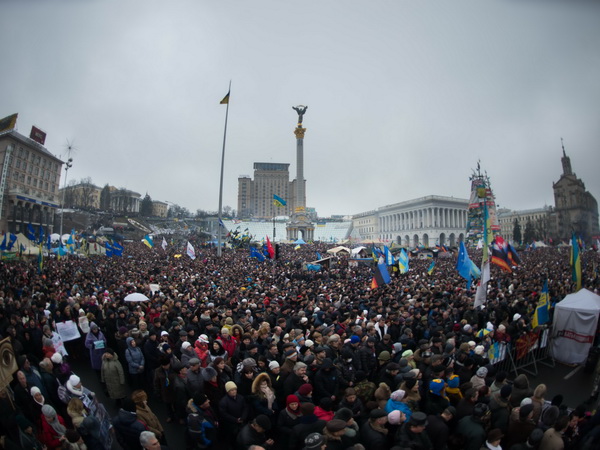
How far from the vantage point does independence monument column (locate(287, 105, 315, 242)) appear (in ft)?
223

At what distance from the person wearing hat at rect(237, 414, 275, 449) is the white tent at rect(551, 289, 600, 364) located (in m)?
8.97

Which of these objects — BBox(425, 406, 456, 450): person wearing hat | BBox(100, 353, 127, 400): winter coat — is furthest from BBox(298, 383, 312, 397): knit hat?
BBox(100, 353, 127, 400): winter coat

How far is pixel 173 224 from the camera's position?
93812 mm

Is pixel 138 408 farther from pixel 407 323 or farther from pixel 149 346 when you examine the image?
pixel 407 323

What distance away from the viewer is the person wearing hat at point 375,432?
3438mm

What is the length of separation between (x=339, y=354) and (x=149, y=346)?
3.56m

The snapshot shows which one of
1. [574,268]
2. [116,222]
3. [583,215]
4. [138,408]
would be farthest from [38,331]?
[583,215]

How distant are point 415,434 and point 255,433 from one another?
1.69 meters

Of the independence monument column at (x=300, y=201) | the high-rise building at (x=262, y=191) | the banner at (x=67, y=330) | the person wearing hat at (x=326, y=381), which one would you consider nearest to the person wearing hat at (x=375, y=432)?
the person wearing hat at (x=326, y=381)

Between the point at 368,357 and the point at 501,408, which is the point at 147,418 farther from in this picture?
the point at 501,408

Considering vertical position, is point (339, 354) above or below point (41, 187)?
below

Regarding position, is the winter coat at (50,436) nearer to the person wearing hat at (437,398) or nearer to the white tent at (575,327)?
the person wearing hat at (437,398)

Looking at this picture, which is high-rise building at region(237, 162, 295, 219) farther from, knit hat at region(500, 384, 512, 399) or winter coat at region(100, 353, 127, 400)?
knit hat at region(500, 384, 512, 399)

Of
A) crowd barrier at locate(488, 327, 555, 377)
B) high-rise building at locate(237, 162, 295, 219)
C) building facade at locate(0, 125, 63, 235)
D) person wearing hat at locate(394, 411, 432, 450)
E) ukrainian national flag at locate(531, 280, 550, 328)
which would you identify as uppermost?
high-rise building at locate(237, 162, 295, 219)
